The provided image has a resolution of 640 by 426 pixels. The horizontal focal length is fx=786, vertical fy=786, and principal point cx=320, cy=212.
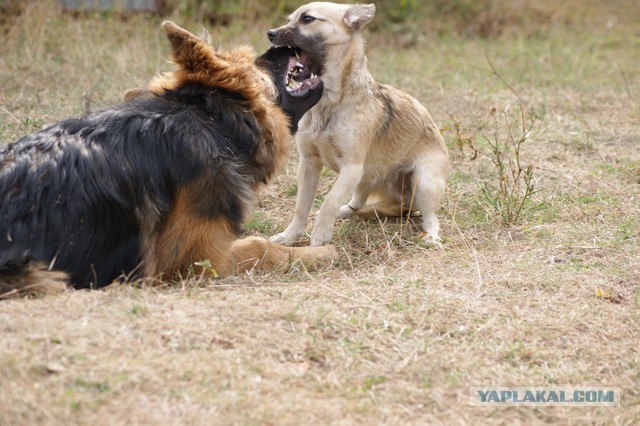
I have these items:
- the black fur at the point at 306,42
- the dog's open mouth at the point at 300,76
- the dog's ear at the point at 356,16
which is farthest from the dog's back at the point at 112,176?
the dog's ear at the point at 356,16

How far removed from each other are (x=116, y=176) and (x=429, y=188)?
7.77 ft

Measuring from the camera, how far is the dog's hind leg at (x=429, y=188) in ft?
18.3

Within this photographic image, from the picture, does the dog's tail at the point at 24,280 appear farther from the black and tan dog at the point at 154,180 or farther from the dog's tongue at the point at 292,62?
the dog's tongue at the point at 292,62

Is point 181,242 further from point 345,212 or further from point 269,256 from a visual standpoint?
point 345,212

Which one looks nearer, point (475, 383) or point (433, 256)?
point (475, 383)

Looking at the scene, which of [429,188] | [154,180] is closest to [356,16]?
[429,188]

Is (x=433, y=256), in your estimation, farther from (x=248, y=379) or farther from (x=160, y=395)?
(x=160, y=395)

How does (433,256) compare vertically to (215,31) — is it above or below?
below

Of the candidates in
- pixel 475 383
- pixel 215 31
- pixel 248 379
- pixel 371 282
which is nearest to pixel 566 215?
pixel 371 282

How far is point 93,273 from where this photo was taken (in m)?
4.05

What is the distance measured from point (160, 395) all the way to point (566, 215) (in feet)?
12.3

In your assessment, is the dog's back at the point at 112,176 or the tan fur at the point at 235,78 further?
the tan fur at the point at 235,78

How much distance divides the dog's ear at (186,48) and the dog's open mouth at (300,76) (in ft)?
2.36

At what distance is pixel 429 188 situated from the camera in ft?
18.3
